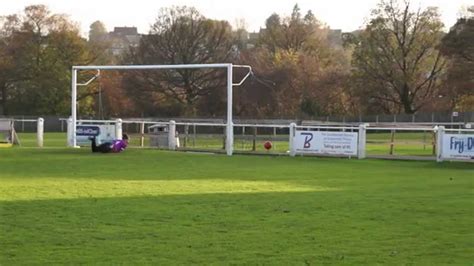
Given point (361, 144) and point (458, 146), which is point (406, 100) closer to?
point (361, 144)

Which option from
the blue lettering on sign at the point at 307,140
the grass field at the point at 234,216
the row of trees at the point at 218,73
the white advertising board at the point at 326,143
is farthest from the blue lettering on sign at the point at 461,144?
the row of trees at the point at 218,73

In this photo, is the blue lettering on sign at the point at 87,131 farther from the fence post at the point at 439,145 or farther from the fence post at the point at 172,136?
the fence post at the point at 439,145

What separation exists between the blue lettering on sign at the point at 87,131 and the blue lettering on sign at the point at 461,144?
1493cm

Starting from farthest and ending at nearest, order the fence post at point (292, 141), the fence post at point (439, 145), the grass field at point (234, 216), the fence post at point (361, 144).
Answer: the fence post at point (292, 141), the fence post at point (361, 144), the fence post at point (439, 145), the grass field at point (234, 216)

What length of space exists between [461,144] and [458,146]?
0.12m

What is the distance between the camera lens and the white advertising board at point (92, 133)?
33000mm

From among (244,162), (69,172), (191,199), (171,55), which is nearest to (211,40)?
(171,55)

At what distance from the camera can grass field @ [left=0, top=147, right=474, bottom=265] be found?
894 centimetres

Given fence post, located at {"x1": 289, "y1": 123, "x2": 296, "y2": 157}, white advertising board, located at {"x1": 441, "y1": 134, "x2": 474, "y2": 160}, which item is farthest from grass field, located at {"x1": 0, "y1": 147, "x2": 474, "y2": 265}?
fence post, located at {"x1": 289, "y1": 123, "x2": 296, "y2": 157}

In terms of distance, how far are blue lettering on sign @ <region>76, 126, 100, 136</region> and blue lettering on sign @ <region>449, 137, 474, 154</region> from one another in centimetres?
1493

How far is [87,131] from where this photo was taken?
3384 centimetres

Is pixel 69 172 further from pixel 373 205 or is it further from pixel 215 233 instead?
pixel 215 233

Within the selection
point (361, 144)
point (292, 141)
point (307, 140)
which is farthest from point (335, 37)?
point (361, 144)

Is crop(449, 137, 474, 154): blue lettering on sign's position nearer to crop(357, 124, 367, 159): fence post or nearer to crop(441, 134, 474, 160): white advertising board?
crop(441, 134, 474, 160): white advertising board
